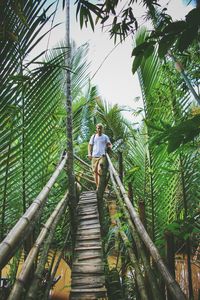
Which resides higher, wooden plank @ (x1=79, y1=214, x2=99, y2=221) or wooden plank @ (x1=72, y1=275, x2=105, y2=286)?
wooden plank @ (x1=79, y1=214, x2=99, y2=221)

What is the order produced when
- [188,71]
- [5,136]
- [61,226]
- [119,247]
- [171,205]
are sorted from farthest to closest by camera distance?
1. [61,226]
2. [119,247]
3. [171,205]
4. [188,71]
5. [5,136]

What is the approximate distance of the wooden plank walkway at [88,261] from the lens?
186cm

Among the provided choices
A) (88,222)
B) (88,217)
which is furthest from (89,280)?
(88,217)

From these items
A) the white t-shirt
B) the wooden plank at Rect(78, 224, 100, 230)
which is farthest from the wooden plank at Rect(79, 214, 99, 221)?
the white t-shirt

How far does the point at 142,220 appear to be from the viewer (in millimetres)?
1493

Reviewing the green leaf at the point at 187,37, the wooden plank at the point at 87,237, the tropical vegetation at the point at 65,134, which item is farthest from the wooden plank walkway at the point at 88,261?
the green leaf at the point at 187,37

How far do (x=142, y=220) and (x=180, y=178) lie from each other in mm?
1095

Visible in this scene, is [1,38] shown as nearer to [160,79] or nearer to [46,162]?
[46,162]

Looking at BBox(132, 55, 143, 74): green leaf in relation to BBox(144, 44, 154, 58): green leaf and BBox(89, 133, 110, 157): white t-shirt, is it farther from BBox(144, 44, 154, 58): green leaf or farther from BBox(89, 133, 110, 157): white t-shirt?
BBox(89, 133, 110, 157): white t-shirt

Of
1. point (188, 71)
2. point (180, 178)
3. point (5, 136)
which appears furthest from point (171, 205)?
point (5, 136)

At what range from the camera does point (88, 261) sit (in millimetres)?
2271

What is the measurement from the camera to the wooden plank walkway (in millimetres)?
1855

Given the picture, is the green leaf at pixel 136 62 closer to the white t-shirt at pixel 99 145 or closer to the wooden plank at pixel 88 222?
the wooden plank at pixel 88 222

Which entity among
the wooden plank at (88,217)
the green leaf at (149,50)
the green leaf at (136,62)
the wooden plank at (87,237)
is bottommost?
the wooden plank at (87,237)
